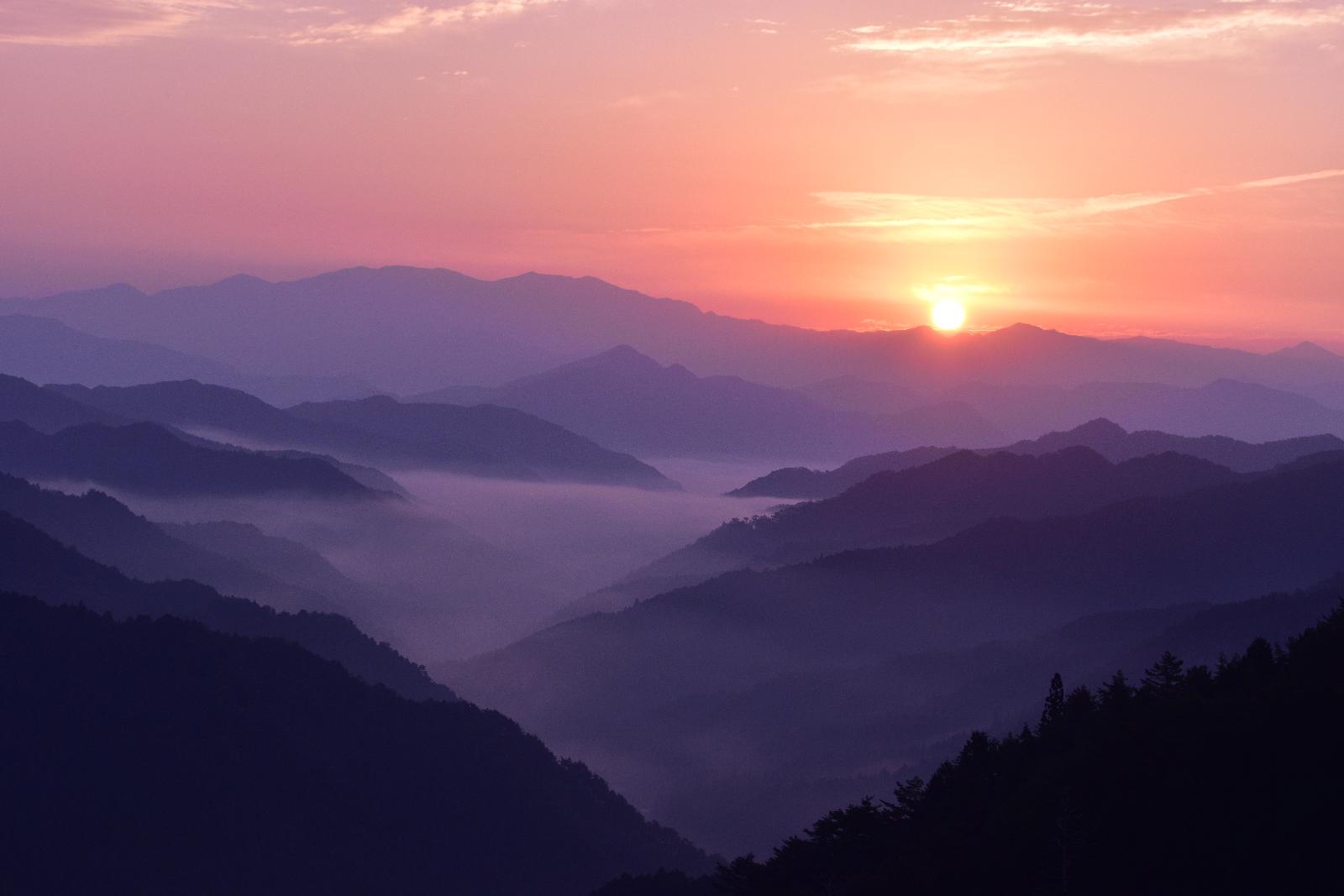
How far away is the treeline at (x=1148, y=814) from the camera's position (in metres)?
47.6

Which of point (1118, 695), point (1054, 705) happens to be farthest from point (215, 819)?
point (1118, 695)

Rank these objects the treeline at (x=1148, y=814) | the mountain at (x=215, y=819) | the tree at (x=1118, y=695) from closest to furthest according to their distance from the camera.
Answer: the treeline at (x=1148, y=814) < the tree at (x=1118, y=695) < the mountain at (x=215, y=819)

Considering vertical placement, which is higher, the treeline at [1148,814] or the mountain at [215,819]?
the treeline at [1148,814]

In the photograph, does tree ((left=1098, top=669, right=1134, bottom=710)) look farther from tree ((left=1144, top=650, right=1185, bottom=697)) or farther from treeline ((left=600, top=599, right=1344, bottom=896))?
tree ((left=1144, top=650, right=1185, bottom=697))

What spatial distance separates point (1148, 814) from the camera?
5084 centimetres

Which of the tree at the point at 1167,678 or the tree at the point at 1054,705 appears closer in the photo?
the tree at the point at 1167,678

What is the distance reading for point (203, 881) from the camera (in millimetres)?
169375

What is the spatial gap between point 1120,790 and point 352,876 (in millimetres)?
149391

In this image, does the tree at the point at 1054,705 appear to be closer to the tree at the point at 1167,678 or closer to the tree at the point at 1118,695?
the tree at the point at 1118,695

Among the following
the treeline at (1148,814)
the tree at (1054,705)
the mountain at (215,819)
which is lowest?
the mountain at (215,819)

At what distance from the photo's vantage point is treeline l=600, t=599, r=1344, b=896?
47.6 metres

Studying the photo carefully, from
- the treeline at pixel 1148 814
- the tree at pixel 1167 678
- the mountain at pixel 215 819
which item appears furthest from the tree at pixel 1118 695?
the mountain at pixel 215 819

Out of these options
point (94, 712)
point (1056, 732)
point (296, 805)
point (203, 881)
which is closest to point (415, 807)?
point (296, 805)

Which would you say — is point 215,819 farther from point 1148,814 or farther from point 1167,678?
point 1148,814
